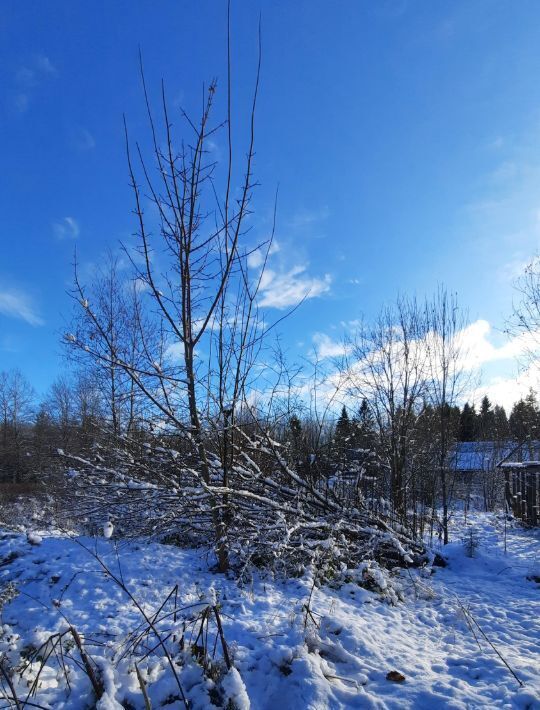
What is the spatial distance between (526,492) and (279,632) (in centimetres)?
1058

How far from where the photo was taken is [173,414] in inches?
197

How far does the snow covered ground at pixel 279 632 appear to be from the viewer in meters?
2.48

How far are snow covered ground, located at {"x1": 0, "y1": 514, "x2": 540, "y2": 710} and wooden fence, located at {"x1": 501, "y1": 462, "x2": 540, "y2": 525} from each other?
532 centimetres

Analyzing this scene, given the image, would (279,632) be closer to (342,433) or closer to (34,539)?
(34,539)

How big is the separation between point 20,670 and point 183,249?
399 cm

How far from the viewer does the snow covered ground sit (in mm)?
2480

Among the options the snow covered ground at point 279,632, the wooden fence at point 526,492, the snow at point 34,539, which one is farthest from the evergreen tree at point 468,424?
the snow at point 34,539

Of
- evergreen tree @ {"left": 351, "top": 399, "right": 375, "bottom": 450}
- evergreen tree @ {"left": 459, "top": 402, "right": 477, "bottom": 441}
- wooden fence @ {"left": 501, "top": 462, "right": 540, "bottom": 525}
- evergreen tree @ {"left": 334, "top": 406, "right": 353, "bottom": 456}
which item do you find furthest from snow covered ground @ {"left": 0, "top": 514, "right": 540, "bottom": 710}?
evergreen tree @ {"left": 459, "top": 402, "right": 477, "bottom": 441}

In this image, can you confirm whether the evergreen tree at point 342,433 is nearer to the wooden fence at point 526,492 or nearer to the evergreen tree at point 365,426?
the evergreen tree at point 365,426

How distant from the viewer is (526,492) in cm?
1115

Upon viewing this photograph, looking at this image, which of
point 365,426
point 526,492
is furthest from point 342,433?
point 526,492

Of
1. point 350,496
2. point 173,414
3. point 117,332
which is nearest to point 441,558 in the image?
point 350,496

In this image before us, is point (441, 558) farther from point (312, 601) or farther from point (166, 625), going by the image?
point (166, 625)

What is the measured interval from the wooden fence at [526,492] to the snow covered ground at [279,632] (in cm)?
532
